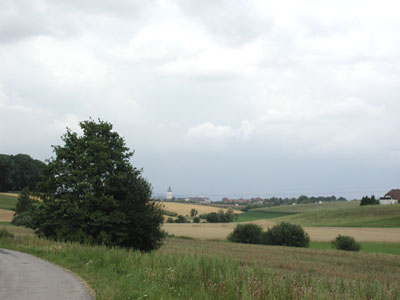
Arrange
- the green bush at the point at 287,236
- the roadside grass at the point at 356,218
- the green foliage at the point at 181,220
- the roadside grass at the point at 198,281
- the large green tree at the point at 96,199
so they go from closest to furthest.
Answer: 1. the roadside grass at the point at 198,281
2. the large green tree at the point at 96,199
3. the green bush at the point at 287,236
4. the roadside grass at the point at 356,218
5. the green foliage at the point at 181,220

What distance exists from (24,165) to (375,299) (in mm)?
138946

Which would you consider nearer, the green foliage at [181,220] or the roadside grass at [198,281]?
the roadside grass at [198,281]

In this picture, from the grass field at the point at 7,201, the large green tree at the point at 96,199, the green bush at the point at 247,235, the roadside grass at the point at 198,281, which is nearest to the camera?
the roadside grass at the point at 198,281

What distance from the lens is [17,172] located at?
133625 mm

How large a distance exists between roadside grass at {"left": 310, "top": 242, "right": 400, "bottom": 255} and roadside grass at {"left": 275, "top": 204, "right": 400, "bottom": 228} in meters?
29.1

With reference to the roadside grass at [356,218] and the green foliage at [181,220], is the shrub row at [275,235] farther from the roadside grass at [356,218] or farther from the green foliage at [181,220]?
the green foliage at [181,220]

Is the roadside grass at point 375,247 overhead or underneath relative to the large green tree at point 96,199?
underneath

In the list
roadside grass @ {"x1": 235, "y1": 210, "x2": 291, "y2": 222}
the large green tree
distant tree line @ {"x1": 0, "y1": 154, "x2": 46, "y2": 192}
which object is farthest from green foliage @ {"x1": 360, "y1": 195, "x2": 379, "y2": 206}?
the large green tree

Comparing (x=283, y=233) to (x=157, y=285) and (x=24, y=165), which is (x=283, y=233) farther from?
(x=24, y=165)

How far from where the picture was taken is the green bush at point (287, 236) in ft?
198

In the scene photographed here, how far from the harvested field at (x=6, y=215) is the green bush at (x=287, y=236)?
157 feet

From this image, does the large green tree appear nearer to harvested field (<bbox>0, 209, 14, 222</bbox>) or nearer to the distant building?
harvested field (<bbox>0, 209, 14, 222</bbox>)

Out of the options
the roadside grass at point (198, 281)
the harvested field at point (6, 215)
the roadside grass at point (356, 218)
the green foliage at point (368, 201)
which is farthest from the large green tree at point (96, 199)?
the green foliage at point (368, 201)

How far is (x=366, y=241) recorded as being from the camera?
207ft
